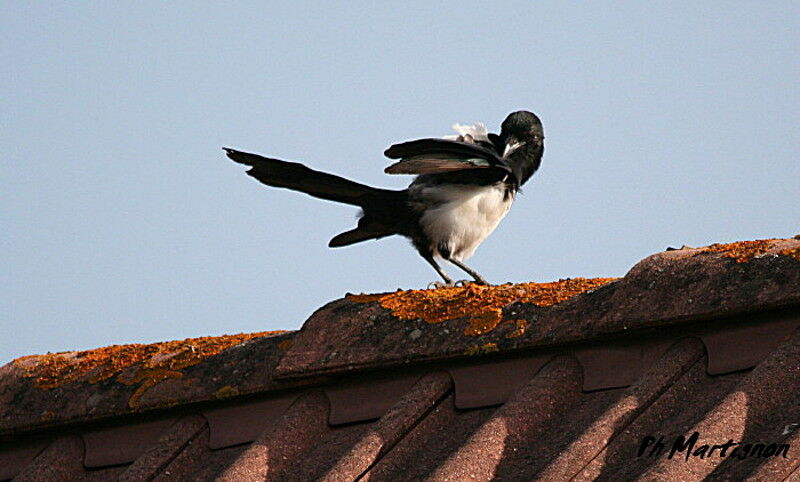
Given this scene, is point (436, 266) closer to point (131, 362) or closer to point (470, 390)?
point (131, 362)

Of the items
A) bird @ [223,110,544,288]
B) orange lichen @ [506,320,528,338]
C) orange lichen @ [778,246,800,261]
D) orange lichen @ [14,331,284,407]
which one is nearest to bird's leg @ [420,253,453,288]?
bird @ [223,110,544,288]

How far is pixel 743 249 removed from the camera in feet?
8.09

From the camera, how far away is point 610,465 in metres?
2.14

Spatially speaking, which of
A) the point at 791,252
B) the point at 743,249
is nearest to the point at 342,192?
the point at 743,249

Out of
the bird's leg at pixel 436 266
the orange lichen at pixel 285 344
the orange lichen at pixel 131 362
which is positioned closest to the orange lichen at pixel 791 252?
the orange lichen at pixel 285 344

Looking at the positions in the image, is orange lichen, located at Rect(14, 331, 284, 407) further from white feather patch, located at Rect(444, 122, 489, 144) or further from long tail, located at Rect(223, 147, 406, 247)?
white feather patch, located at Rect(444, 122, 489, 144)

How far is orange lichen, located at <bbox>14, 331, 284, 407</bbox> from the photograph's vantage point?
318 centimetres

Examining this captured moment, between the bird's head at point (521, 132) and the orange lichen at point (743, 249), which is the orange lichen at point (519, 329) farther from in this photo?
the bird's head at point (521, 132)

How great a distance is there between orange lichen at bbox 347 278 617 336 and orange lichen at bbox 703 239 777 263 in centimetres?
33

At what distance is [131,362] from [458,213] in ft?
7.04

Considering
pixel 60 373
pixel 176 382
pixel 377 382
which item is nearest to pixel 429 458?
pixel 377 382

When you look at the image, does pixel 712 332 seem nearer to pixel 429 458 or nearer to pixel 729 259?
pixel 729 259

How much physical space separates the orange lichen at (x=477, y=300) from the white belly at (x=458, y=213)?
2129 mm

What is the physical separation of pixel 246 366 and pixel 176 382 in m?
0.21
